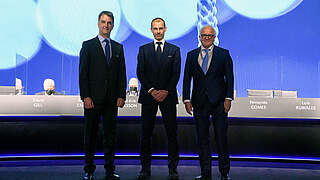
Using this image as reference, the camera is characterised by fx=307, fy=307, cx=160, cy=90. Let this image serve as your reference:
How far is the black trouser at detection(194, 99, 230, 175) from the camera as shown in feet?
9.13

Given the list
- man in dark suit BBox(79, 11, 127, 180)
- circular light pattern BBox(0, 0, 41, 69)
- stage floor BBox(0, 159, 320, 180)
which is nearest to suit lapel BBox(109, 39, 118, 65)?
man in dark suit BBox(79, 11, 127, 180)

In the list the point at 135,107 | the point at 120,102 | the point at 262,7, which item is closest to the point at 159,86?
the point at 120,102

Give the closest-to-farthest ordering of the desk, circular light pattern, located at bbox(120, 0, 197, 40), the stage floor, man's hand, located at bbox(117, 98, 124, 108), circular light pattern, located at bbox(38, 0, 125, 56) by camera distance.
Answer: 1. man's hand, located at bbox(117, 98, 124, 108)
2. the stage floor
3. the desk
4. circular light pattern, located at bbox(38, 0, 125, 56)
5. circular light pattern, located at bbox(120, 0, 197, 40)

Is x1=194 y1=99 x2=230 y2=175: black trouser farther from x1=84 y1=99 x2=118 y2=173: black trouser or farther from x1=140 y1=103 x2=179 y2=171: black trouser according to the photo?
x1=84 y1=99 x2=118 y2=173: black trouser

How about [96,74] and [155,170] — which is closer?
[96,74]

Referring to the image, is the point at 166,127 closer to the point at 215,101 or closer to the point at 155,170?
the point at 215,101

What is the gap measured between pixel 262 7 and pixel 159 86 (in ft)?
13.0

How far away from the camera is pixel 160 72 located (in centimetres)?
290

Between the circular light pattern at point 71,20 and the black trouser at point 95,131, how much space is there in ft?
10.3

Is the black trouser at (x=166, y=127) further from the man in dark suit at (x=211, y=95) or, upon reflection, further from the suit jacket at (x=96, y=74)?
the suit jacket at (x=96, y=74)

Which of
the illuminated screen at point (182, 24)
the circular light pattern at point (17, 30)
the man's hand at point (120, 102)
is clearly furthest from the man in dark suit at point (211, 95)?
the circular light pattern at point (17, 30)

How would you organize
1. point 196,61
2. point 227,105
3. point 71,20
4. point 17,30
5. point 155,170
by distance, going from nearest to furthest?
point 227,105
point 196,61
point 155,170
point 71,20
point 17,30

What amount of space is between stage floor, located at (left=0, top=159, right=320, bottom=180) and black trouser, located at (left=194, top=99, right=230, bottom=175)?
0.35m

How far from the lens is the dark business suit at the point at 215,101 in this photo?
2.78 meters
